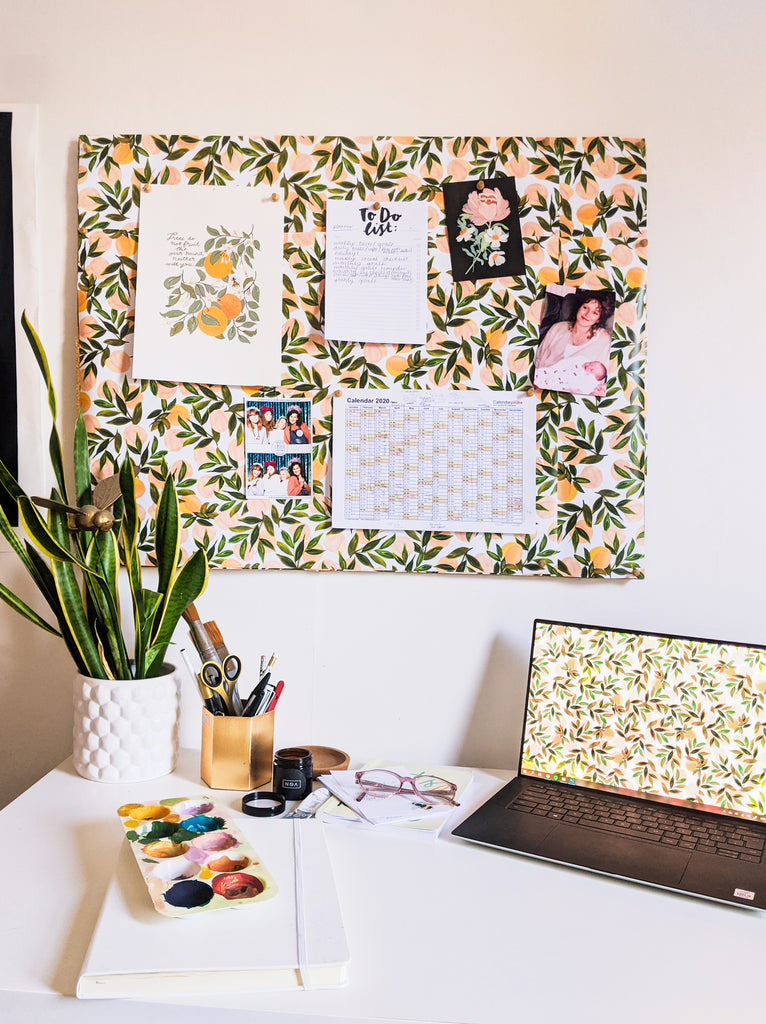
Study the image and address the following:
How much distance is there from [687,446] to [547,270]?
348 mm

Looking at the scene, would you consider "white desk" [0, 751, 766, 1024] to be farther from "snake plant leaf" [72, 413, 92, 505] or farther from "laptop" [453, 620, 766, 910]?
"snake plant leaf" [72, 413, 92, 505]

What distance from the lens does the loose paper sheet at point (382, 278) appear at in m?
1.25

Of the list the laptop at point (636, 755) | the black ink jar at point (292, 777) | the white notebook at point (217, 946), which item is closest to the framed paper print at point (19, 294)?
the black ink jar at point (292, 777)

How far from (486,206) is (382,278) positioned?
0.19m

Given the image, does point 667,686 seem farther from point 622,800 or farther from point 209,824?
point 209,824

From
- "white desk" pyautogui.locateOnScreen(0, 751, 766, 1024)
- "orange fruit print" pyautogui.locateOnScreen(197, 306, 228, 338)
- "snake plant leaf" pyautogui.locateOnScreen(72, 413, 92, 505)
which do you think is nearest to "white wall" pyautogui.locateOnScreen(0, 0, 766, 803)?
"snake plant leaf" pyautogui.locateOnScreen(72, 413, 92, 505)

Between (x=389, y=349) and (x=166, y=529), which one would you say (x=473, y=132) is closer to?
(x=389, y=349)

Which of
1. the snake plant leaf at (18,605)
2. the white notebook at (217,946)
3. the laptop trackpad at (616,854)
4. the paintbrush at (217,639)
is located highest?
the snake plant leaf at (18,605)

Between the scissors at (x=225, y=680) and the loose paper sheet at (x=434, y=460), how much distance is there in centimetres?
27

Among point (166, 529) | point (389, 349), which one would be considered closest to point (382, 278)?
point (389, 349)

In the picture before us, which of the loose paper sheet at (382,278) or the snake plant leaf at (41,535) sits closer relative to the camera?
the snake plant leaf at (41,535)

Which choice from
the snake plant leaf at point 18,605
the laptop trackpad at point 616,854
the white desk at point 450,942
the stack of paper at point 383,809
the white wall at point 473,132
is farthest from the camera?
the white wall at point 473,132

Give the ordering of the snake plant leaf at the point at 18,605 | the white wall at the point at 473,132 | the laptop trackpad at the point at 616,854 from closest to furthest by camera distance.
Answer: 1. the laptop trackpad at the point at 616,854
2. the snake plant leaf at the point at 18,605
3. the white wall at the point at 473,132

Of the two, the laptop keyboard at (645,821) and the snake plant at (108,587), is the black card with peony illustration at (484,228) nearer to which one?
the snake plant at (108,587)
